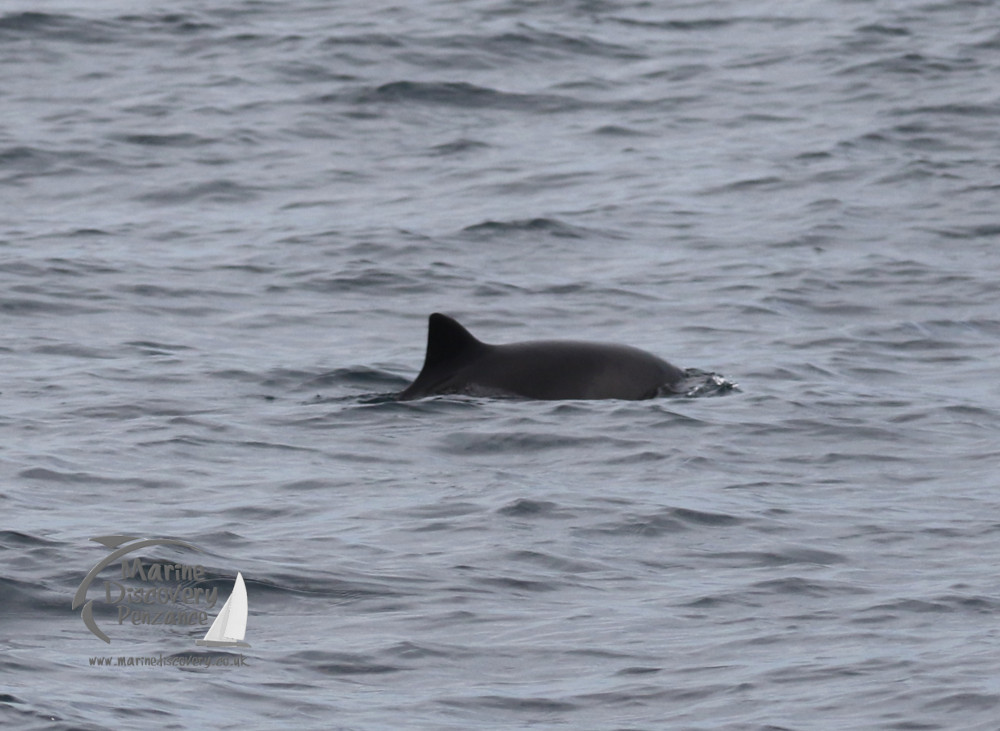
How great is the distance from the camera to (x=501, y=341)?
687 inches

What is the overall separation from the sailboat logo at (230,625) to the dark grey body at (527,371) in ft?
17.2

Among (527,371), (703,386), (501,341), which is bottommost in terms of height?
(501,341)

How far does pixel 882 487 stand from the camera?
12609 mm

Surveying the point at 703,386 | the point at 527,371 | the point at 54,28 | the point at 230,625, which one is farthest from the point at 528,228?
the point at 230,625

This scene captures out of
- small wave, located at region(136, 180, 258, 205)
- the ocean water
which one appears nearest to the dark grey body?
the ocean water

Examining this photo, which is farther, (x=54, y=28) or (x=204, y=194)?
(x=54, y=28)

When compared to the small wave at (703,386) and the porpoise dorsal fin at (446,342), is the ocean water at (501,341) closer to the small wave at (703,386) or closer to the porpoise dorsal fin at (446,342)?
the small wave at (703,386)

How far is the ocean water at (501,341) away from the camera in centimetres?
884

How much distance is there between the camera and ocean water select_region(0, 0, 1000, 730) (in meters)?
8.84

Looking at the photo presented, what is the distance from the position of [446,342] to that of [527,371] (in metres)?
0.67

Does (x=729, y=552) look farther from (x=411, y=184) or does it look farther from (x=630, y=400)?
(x=411, y=184)

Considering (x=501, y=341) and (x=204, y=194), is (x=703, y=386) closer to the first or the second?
(x=501, y=341)

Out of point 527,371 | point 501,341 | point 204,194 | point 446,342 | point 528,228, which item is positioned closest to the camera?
point 446,342

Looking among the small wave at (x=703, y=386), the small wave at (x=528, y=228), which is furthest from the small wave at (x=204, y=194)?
the small wave at (x=703, y=386)
